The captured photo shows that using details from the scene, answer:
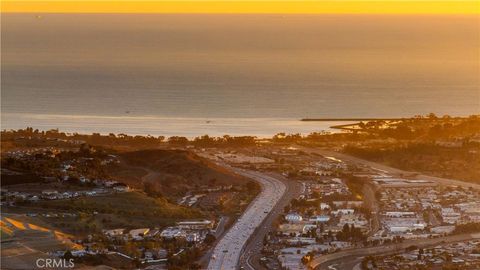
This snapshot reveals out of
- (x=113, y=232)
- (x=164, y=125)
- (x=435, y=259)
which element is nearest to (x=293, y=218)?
(x=113, y=232)

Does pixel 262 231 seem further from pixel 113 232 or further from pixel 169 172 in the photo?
pixel 169 172

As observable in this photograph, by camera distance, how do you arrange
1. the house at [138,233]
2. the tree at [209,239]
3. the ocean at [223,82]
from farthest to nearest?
the ocean at [223,82] < the house at [138,233] < the tree at [209,239]

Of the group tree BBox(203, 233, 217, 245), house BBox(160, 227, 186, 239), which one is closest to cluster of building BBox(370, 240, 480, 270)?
tree BBox(203, 233, 217, 245)

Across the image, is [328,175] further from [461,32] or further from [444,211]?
[461,32]

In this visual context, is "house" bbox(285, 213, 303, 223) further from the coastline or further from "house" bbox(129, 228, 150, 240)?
the coastline

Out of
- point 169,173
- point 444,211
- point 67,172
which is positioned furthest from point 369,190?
point 67,172

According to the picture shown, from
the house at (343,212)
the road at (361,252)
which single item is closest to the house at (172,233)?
the road at (361,252)

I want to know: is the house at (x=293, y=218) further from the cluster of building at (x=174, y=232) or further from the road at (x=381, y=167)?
the road at (x=381, y=167)
